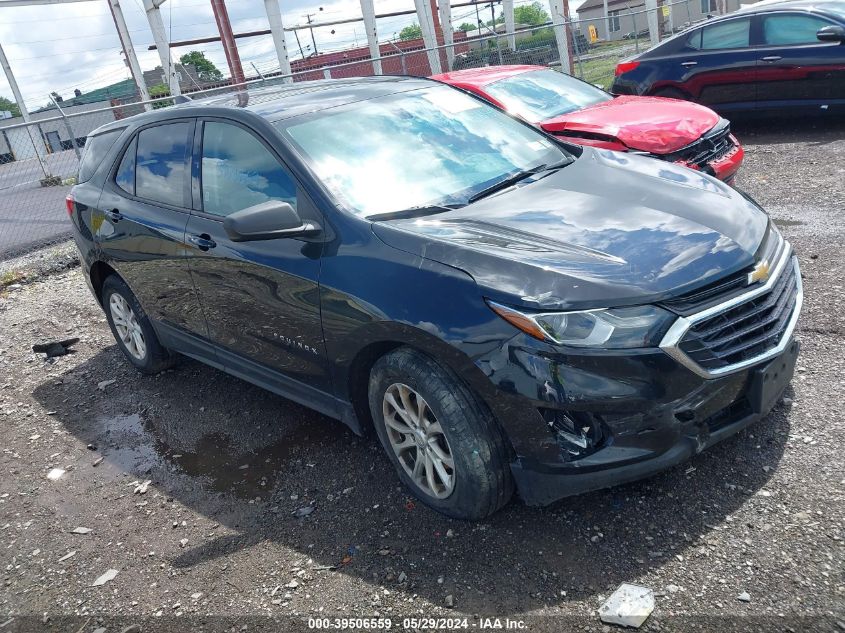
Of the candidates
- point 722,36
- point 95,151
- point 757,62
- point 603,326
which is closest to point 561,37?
point 722,36

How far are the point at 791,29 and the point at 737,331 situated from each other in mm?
8018

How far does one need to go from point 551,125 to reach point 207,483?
4796 mm

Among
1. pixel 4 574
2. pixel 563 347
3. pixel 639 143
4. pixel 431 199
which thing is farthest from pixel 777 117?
pixel 4 574

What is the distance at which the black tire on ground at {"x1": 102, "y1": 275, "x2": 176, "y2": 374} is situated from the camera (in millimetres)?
5363

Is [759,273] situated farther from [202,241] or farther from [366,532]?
[202,241]

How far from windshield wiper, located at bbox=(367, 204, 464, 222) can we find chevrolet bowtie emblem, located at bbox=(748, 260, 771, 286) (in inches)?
52.1

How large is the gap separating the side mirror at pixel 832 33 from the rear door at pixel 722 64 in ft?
2.52

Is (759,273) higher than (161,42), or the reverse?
(161,42)

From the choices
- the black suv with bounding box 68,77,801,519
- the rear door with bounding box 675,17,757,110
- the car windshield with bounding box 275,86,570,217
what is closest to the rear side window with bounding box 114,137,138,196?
the black suv with bounding box 68,77,801,519

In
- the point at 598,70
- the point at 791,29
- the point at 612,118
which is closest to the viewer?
the point at 612,118

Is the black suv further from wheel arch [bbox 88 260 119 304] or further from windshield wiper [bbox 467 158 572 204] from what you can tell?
wheel arch [bbox 88 260 119 304]

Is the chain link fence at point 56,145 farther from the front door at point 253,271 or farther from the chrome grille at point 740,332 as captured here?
the chrome grille at point 740,332

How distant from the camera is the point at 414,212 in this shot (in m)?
3.55

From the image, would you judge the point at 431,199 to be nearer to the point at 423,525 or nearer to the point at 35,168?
the point at 423,525
